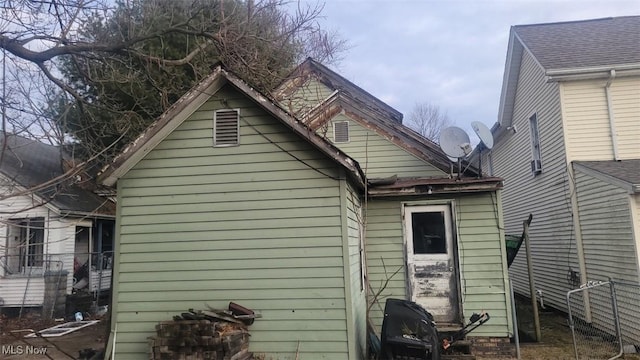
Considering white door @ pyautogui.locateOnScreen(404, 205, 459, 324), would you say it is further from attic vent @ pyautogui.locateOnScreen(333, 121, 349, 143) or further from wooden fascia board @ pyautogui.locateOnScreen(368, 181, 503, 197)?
attic vent @ pyautogui.locateOnScreen(333, 121, 349, 143)

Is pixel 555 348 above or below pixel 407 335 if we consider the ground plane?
below

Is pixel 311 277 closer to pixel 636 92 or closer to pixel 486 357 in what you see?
pixel 486 357

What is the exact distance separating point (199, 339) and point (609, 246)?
8.32 m

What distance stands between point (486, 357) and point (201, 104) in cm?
658

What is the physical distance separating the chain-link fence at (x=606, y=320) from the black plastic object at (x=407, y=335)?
2634 mm

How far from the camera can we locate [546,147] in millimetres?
11602

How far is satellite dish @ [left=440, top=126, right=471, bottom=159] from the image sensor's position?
27.1 ft

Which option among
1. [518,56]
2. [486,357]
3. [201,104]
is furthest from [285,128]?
[518,56]

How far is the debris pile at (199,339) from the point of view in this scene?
548cm

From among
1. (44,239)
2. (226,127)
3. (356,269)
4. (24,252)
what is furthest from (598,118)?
(24,252)

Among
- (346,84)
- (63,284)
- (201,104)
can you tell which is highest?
(346,84)

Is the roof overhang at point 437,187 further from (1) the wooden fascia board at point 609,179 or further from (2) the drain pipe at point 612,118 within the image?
(2) the drain pipe at point 612,118

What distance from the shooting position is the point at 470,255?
8.05 m

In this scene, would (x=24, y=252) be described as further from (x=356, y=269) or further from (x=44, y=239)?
(x=356, y=269)
